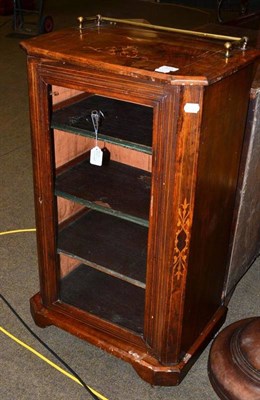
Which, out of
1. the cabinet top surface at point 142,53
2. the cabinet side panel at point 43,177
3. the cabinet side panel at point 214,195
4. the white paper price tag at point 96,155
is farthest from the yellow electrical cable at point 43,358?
the cabinet top surface at point 142,53

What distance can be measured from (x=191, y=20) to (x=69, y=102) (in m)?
5.73

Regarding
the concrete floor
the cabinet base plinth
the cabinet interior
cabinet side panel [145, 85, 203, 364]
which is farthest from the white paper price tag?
the concrete floor

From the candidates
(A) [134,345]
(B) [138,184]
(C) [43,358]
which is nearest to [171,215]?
(B) [138,184]

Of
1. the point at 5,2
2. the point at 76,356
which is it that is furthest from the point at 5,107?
the point at 5,2

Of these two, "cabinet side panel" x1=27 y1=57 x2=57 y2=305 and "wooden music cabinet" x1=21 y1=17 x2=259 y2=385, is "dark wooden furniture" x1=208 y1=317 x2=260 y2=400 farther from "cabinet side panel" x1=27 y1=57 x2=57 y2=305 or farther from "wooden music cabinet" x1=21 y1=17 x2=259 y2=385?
"cabinet side panel" x1=27 y1=57 x2=57 y2=305

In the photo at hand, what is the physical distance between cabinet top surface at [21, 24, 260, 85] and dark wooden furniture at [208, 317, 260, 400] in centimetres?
77

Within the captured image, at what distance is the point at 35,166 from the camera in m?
1.50

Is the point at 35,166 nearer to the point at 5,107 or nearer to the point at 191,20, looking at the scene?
the point at 5,107

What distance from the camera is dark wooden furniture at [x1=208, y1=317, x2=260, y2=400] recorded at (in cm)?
146

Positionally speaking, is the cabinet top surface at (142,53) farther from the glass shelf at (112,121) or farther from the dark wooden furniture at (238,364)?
the dark wooden furniture at (238,364)

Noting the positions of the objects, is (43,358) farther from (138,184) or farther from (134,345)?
(138,184)

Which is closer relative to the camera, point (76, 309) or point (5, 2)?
point (76, 309)

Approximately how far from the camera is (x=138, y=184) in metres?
1.61

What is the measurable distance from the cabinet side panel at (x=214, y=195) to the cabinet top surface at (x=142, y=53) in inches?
1.9
